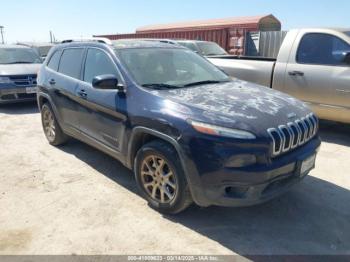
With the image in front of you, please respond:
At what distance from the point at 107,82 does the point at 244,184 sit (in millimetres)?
1733

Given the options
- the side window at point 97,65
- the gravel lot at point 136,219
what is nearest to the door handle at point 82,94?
the side window at point 97,65

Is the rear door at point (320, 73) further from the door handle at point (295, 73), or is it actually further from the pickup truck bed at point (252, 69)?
the pickup truck bed at point (252, 69)

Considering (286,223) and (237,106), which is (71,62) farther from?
(286,223)

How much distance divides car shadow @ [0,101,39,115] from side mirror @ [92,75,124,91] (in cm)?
550

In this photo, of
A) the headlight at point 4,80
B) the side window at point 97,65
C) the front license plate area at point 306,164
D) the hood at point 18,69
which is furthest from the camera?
the hood at point 18,69

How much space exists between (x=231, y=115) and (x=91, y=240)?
1.63 metres

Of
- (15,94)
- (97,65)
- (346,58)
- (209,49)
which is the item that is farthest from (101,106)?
(209,49)

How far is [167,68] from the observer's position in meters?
4.09

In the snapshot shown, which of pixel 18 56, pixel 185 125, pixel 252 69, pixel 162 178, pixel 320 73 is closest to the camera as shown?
pixel 185 125

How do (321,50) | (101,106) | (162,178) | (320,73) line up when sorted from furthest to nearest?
(321,50) → (320,73) → (101,106) → (162,178)

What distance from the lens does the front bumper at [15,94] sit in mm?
8484

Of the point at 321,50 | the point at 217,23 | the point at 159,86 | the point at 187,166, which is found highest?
the point at 217,23

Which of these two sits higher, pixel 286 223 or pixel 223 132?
pixel 223 132

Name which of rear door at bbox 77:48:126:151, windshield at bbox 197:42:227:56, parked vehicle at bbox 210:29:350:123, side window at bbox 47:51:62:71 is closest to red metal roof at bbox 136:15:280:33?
windshield at bbox 197:42:227:56
